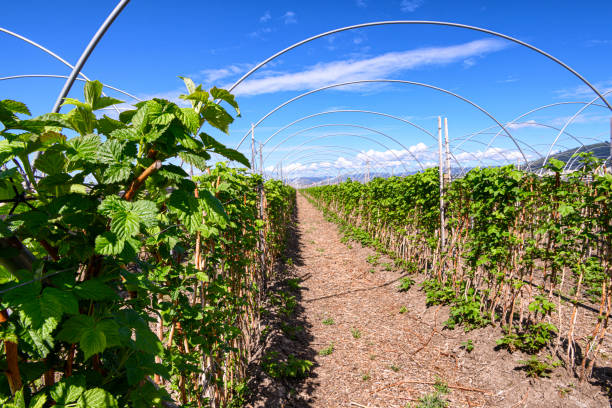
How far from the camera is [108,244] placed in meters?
0.77

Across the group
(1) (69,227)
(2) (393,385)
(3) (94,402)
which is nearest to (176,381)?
(3) (94,402)

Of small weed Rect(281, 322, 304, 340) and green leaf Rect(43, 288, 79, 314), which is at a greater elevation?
green leaf Rect(43, 288, 79, 314)

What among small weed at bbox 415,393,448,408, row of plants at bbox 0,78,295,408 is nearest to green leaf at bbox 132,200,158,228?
row of plants at bbox 0,78,295,408

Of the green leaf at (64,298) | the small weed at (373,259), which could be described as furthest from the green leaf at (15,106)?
the small weed at (373,259)

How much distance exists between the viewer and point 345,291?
23.1ft

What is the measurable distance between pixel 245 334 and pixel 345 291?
3477 mm

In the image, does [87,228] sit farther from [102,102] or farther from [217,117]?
[217,117]

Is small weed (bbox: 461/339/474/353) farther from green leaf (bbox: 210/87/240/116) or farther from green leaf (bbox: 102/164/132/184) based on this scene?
green leaf (bbox: 102/164/132/184)

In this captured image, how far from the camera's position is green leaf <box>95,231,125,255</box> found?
76 cm

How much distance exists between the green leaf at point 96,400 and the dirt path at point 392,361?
2.98 m

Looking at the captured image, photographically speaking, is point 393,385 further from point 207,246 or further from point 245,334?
point 207,246

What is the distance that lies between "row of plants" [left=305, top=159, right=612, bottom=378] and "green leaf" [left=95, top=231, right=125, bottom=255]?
429 centimetres

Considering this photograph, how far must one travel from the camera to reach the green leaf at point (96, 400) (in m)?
0.76

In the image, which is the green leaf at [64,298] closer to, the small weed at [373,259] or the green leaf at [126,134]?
the green leaf at [126,134]
